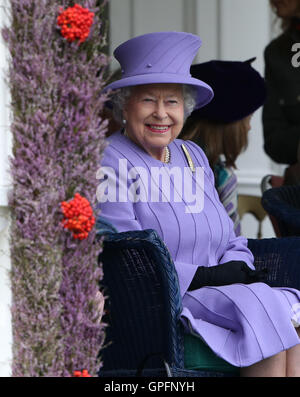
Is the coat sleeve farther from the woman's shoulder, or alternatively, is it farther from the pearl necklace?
the pearl necklace

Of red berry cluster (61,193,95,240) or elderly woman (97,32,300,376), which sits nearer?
red berry cluster (61,193,95,240)

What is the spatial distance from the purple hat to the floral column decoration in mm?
817

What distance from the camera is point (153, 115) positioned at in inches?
135

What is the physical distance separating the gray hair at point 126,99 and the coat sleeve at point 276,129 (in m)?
1.36

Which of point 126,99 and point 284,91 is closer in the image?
point 126,99

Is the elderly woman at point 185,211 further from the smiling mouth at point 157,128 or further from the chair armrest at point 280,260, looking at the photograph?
the chair armrest at point 280,260

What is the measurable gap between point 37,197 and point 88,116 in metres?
0.28

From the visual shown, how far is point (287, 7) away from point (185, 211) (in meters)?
2.03

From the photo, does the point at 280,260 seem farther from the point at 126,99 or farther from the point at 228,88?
the point at 228,88

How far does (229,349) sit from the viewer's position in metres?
3.01

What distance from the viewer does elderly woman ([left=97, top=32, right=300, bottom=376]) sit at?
304cm

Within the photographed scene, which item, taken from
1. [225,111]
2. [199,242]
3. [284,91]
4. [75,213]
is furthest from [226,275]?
[284,91]

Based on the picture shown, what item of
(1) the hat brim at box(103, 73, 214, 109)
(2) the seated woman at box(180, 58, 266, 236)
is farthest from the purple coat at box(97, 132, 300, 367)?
(2) the seated woman at box(180, 58, 266, 236)

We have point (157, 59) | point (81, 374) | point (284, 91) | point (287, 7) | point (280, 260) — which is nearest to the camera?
point (81, 374)
